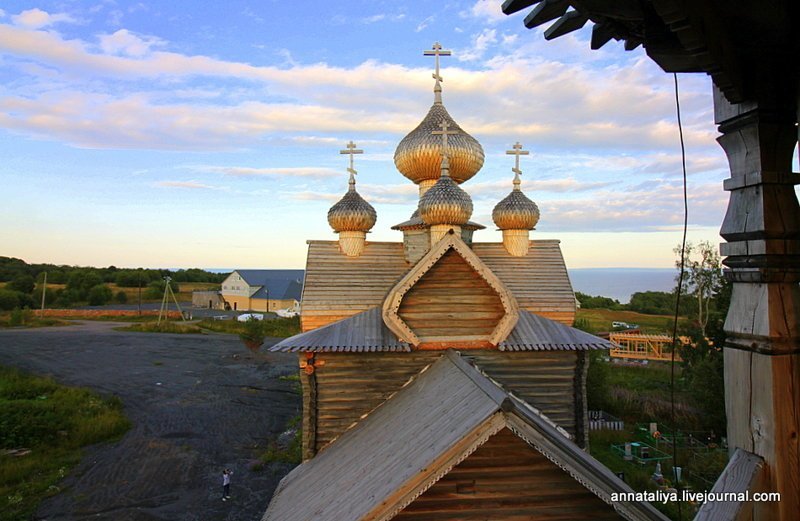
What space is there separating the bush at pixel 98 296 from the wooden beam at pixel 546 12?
8445 centimetres

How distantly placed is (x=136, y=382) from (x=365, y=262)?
80.6 feet

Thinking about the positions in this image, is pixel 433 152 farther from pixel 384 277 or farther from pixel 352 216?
pixel 384 277

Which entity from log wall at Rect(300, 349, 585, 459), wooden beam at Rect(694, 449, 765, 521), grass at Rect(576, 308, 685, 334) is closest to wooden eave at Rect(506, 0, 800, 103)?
wooden beam at Rect(694, 449, 765, 521)

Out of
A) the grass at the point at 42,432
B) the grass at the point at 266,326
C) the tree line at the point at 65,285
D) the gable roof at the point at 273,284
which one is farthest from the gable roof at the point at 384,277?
the tree line at the point at 65,285

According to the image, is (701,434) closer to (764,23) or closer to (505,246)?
(505,246)

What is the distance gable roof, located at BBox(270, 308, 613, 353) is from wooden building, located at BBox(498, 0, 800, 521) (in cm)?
648

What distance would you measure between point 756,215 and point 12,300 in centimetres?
8032

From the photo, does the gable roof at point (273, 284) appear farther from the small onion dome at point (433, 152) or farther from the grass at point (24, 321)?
the small onion dome at point (433, 152)

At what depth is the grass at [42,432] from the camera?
588 inches

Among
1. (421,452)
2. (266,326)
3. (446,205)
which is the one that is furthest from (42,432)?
(266,326)

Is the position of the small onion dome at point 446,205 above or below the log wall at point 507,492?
above

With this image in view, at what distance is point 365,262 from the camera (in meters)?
11.2

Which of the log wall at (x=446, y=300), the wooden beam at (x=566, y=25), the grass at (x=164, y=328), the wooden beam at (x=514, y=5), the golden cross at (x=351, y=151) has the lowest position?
the grass at (x=164, y=328)

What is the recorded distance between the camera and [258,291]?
68.4 meters
